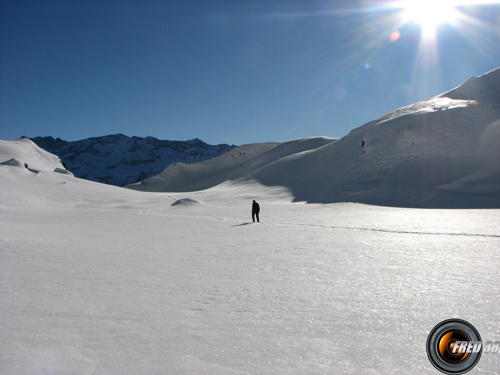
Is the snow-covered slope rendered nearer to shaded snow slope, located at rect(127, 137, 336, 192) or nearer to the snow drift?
shaded snow slope, located at rect(127, 137, 336, 192)

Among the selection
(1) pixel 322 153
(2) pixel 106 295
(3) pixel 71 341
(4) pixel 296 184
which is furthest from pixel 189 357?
(1) pixel 322 153

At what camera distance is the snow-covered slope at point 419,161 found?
97.8 ft

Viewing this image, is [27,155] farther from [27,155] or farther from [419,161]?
[419,161]

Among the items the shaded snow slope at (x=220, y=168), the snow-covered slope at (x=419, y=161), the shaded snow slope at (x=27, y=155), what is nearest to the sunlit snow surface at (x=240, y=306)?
the snow-covered slope at (x=419, y=161)

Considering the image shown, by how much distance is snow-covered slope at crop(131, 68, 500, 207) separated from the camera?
2981cm

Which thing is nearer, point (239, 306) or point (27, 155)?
point (239, 306)

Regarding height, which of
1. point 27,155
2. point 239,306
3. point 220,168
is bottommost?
point 239,306

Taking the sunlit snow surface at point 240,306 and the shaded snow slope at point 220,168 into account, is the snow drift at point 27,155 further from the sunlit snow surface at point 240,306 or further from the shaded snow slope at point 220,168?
the sunlit snow surface at point 240,306

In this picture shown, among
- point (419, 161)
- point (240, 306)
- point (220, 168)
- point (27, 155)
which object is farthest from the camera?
point (220, 168)

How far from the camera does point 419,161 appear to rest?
3762cm

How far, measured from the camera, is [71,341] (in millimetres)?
3334

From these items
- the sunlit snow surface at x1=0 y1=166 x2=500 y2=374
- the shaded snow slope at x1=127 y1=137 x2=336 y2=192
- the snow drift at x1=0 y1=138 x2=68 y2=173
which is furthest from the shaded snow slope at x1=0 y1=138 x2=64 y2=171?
the sunlit snow surface at x1=0 y1=166 x2=500 y2=374

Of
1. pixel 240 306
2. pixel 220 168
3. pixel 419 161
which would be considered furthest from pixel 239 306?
pixel 220 168

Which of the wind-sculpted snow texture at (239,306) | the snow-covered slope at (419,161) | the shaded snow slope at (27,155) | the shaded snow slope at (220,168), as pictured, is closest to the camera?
the wind-sculpted snow texture at (239,306)
